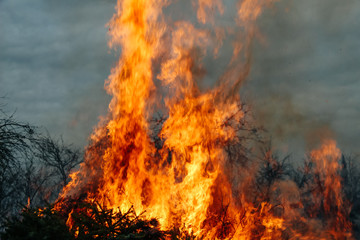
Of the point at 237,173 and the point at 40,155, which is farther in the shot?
the point at 237,173

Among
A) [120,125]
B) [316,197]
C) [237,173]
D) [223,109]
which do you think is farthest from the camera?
[316,197]

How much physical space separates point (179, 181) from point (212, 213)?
1438mm

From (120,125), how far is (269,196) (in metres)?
8.01

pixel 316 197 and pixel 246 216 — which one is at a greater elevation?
pixel 316 197

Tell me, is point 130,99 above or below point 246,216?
above

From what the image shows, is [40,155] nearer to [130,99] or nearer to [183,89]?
[130,99]

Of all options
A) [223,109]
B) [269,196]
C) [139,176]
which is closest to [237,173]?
[269,196]

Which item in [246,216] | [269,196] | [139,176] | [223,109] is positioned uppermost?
[223,109]

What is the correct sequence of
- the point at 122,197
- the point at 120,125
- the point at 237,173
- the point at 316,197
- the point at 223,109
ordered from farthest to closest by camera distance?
the point at 316,197 < the point at 237,173 < the point at 223,109 < the point at 120,125 < the point at 122,197

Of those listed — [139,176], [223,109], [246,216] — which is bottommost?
[246,216]

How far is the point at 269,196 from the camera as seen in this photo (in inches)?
607

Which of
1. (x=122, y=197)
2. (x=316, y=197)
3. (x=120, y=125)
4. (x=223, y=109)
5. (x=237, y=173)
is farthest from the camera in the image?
(x=316, y=197)

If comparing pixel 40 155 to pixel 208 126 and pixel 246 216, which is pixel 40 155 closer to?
pixel 208 126

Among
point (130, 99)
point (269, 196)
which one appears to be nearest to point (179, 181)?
point (130, 99)
